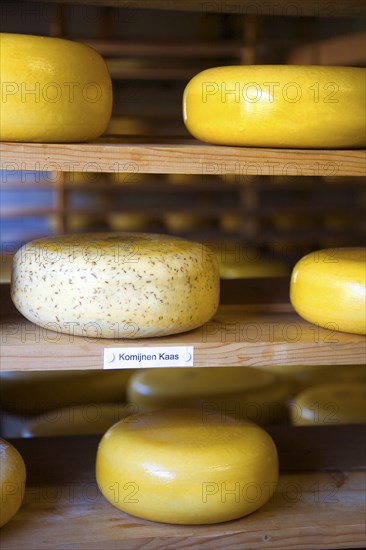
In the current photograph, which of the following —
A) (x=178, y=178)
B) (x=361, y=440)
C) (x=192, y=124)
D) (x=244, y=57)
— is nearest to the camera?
(x=192, y=124)

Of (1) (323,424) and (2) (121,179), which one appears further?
(2) (121,179)

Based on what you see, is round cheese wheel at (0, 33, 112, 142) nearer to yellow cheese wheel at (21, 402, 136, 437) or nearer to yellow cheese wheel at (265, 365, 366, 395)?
yellow cheese wheel at (21, 402, 136, 437)

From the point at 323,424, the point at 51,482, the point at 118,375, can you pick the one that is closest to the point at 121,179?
the point at 118,375

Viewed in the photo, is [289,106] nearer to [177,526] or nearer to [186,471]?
[186,471]

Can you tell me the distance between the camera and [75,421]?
2.01 m

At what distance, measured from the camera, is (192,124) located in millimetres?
1427

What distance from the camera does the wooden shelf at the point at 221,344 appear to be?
130 centimetres

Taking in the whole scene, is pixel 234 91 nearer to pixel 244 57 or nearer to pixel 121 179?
pixel 244 57

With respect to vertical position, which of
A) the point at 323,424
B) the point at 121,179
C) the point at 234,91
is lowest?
the point at 323,424

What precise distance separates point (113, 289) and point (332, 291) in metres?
0.42

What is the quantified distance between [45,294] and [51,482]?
0.47 m

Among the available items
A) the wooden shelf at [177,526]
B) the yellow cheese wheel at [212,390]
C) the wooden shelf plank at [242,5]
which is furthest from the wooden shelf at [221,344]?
the wooden shelf plank at [242,5]

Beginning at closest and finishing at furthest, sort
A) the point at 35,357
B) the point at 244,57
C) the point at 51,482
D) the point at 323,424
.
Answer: the point at 35,357 < the point at 51,482 < the point at 323,424 < the point at 244,57

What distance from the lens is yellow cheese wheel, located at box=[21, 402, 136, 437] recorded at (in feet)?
6.54
